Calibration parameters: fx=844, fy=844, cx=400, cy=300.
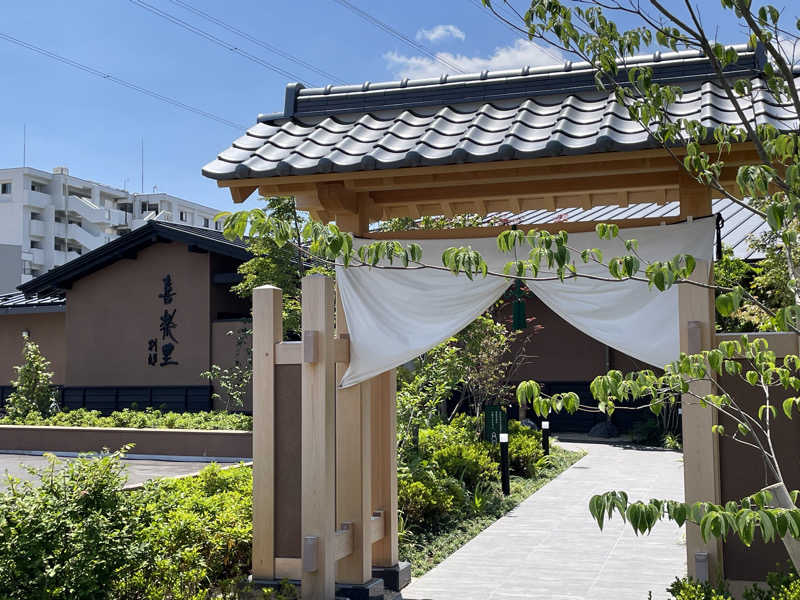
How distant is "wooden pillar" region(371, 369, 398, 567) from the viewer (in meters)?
7.68

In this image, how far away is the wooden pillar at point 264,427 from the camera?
6.99m

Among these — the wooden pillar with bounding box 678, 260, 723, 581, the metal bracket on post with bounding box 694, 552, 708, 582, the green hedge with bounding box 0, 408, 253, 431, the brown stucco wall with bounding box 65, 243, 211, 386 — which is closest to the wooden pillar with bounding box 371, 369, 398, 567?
the wooden pillar with bounding box 678, 260, 723, 581

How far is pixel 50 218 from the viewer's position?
61594 mm

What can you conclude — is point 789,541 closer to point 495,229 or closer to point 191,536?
point 495,229

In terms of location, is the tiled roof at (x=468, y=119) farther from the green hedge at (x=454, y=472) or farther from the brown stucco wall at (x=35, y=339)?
the brown stucco wall at (x=35, y=339)

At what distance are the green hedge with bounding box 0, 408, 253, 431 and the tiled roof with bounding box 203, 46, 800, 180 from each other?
12027 mm

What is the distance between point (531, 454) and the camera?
48.5 ft

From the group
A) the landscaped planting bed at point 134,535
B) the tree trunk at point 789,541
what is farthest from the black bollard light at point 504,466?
the tree trunk at point 789,541

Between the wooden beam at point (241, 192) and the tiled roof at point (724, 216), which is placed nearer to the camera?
the wooden beam at point (241, 192)

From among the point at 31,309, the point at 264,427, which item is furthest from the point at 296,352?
the point at 31,309

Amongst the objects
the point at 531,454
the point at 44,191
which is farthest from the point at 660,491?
the point at 44,191

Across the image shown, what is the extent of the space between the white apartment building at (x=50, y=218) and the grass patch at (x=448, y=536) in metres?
49.2

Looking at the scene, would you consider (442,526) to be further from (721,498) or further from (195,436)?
(195,436)

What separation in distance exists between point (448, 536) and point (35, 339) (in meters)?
20.7
